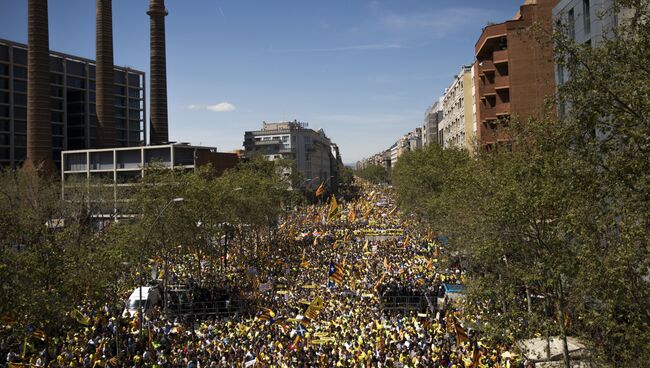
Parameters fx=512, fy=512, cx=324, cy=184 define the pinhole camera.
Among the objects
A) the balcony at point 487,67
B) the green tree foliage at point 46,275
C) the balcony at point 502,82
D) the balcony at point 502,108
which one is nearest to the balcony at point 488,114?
the balcony at point 502,108

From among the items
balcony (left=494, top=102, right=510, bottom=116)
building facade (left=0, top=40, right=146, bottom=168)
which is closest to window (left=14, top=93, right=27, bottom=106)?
building facade (left=0, top=40, right=146, bottom=168)

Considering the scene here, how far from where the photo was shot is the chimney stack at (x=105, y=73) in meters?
86.3

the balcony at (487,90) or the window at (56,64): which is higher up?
the window at (56,64)

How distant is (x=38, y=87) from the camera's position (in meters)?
80.0

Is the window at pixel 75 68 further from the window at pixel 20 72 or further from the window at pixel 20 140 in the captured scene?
the window at pixel 20 140

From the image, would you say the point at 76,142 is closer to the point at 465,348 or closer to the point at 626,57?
the point at 465,348

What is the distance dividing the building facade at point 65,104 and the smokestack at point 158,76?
25.9 meters

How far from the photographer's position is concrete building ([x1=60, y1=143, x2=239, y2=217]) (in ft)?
265

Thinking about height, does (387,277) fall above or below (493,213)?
below

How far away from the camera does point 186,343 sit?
24.7m

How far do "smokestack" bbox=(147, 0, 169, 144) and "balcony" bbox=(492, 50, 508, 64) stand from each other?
63355mm

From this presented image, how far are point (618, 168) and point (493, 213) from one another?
9.86m

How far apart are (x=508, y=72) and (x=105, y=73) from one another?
6773 cm

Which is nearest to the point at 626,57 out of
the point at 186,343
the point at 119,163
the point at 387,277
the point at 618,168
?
the point at 618,168
